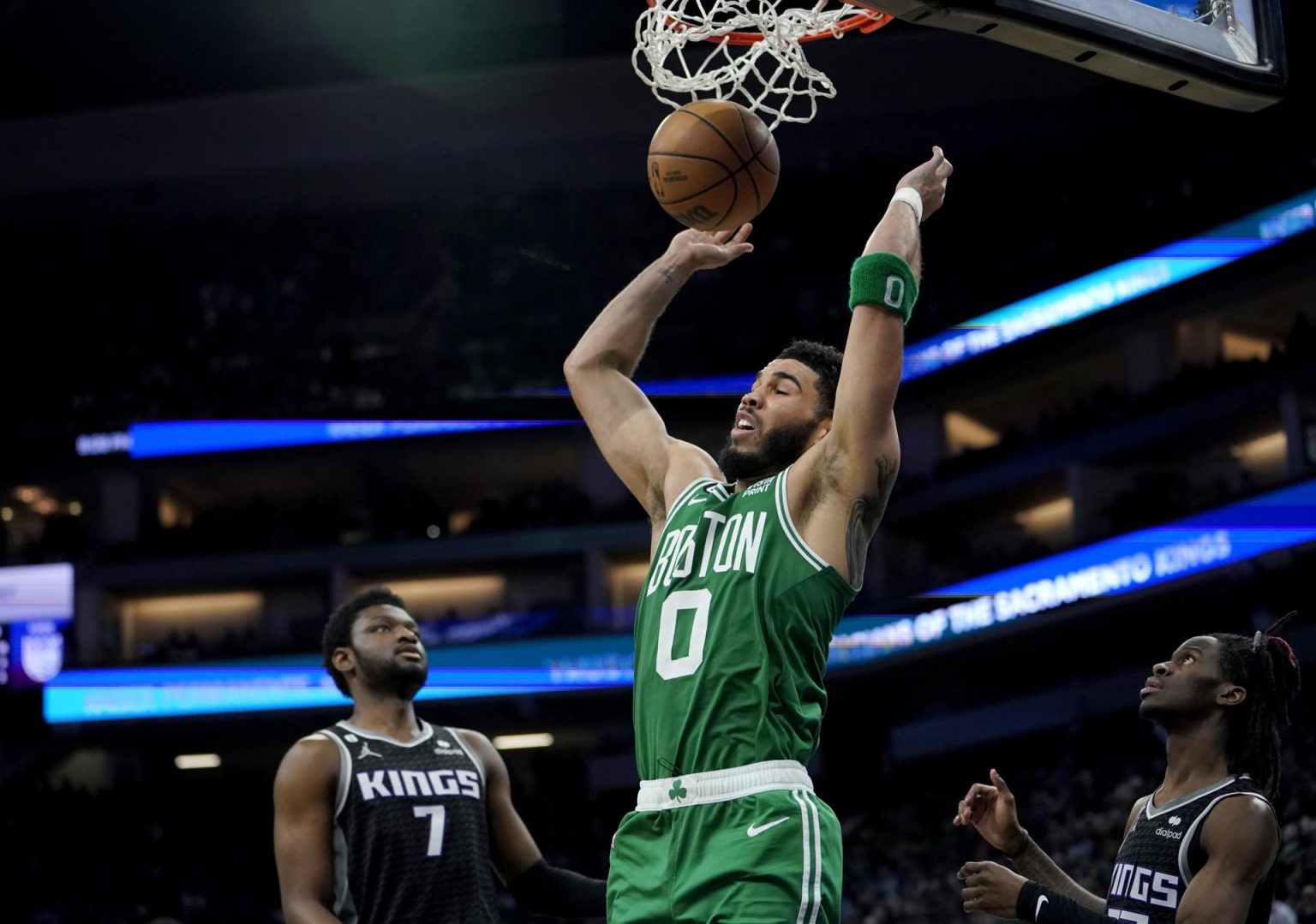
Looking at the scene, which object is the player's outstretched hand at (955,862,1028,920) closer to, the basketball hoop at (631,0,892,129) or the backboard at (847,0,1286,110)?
the backboard at (847,0,1286,110)

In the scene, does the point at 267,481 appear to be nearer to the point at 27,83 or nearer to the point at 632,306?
the point at 27,83

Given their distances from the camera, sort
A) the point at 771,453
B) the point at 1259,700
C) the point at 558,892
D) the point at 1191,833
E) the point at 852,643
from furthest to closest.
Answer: the point at 852,643, the point at 558,892, the point at 1259,700, the point at 1191,833, the point at 771,453

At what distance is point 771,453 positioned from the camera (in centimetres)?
358

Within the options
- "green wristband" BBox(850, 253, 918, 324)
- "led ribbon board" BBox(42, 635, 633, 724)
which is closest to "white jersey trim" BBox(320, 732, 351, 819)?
"green wristband" BBox(850, 253, 918, 324)

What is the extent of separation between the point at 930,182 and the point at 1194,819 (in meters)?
1.79

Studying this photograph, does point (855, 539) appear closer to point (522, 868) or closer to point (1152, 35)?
point (1152, 35)

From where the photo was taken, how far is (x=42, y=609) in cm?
2050

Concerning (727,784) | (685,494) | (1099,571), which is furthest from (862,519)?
(1099,571)

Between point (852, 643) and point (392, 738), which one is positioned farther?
point (852, 643)

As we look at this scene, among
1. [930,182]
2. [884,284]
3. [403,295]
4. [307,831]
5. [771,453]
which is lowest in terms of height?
[307,831]

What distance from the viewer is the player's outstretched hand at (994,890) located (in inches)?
152

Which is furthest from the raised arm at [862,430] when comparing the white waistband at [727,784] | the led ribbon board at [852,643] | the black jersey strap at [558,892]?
the led ribbon board at [852,643]

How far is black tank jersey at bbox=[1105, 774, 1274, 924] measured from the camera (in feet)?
12.9

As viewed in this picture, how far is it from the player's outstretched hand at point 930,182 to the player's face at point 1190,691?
1.50 m
